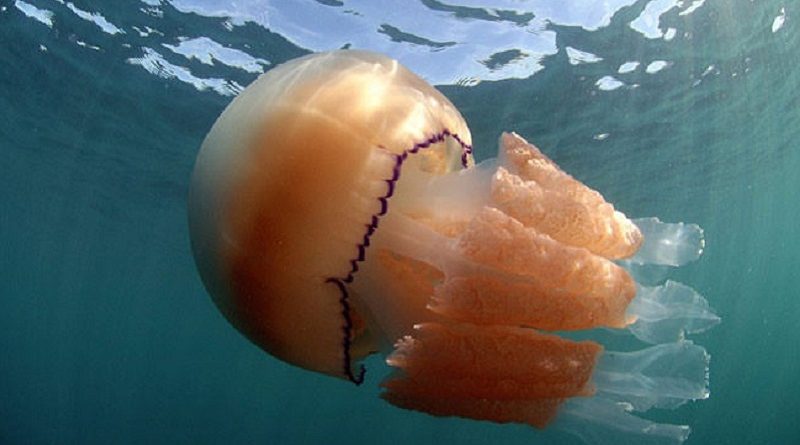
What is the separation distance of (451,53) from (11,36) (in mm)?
8076

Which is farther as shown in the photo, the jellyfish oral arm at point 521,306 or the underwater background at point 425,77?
the underwater background at point 425,77

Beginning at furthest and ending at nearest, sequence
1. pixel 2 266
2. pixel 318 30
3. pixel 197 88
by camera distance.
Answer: pixel 2 266 < pixel 197 88 < pixel 318 30

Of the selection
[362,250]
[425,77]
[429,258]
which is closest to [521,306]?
[429,258]

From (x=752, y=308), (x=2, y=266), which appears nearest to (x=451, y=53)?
(x=2, y=266)

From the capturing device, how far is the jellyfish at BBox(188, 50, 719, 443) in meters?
1.74

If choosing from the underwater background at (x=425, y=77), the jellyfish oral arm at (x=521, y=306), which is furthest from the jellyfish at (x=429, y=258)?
the underwater background at (x=425, y=77)

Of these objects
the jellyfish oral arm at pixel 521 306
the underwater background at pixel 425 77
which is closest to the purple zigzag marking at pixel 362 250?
the jellyfish oral arm at pixel 521 306

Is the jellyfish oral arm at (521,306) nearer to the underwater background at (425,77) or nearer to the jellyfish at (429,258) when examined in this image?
the jellyfish at (429,258)

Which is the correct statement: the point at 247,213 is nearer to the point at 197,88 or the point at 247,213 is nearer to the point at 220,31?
the point at 220,31

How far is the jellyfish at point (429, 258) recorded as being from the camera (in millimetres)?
1739

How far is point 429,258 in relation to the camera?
187 centimetres

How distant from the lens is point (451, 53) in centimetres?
1140

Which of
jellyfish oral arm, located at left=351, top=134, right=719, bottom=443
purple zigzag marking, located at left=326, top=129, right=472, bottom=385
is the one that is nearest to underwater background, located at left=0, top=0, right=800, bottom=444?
jellyfish oral arm, located at left=351, top=134, right=719, bottom=443

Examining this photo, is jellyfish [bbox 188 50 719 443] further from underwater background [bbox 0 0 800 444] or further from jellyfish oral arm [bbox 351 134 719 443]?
underwater background [bbox 0 0 800 444]
